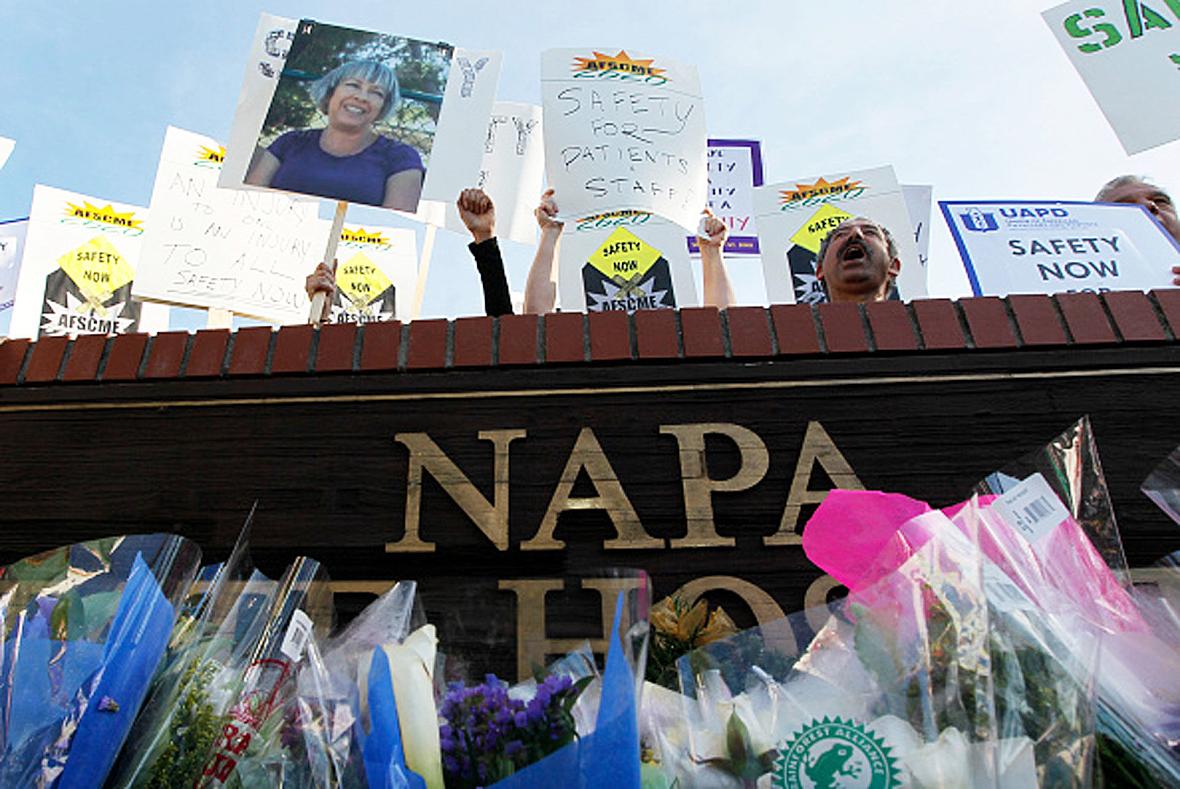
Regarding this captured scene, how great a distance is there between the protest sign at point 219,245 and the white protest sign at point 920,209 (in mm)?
3188

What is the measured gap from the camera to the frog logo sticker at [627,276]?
12.0 ft

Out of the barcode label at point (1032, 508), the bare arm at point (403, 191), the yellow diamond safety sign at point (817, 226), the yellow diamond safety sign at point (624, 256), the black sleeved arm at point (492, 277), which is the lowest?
the barcode label at point (1032, 508)

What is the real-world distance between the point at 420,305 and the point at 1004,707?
14.5ft

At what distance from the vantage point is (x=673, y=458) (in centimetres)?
186

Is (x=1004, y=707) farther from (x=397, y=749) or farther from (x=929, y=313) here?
(x=929, y=313)

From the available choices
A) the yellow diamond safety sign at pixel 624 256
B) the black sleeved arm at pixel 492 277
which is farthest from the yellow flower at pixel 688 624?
the yellow diamond safety sign at pixel 624 256

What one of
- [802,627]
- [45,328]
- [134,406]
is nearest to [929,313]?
[802,627]

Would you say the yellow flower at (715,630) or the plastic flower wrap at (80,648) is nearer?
the plastic flower wrap at (80,648)

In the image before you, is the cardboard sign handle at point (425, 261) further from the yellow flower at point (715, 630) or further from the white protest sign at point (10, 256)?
the yellow flower at point (715, 630)

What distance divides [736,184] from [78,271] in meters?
3.74

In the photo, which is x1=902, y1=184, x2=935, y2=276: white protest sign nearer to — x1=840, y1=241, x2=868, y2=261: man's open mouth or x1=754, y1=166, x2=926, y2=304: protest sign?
x1=754, y1=166, x2=926, y2=304: protest sign

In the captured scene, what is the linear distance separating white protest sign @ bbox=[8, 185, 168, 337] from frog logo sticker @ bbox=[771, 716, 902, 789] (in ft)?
14.7

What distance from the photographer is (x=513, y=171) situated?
15.3ft

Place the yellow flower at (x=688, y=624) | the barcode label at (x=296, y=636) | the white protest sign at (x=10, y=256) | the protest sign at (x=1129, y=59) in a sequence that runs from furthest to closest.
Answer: the white protest sign at (x=10, y=256) < the protest sign at (x=1129, y=59) < the yellow flower at (x=688, y=624) < the barcode label at (x=296, y=636)
